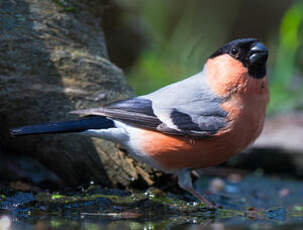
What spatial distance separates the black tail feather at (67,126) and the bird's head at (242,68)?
900 millimetres

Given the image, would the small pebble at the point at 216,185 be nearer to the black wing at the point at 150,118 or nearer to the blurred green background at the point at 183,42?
the black wing at the point at 150,118

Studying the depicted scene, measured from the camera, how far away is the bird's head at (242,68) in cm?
368

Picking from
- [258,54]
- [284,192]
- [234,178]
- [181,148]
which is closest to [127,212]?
[181,148]

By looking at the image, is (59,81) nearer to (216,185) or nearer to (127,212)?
(127,212)

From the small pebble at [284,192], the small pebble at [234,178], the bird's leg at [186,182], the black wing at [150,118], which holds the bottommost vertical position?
the small pebble at [234,178]

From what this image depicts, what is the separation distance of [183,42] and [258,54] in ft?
14.6

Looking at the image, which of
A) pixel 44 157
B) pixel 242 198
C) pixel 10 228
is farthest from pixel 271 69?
pixel 10 228

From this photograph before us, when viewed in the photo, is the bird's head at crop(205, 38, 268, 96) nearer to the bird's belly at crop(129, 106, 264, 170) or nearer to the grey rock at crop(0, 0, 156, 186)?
the bird's belly at crop(129, 106, 264, 170)

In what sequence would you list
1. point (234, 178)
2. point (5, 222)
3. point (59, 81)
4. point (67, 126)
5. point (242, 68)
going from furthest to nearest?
point (234, 178), point (59, 81), point (242, 68), point (67, 126), point (5, 222)

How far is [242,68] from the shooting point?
3.70 meters

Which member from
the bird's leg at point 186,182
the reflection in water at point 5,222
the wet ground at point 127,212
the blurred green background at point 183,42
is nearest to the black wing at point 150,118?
the bird's leg at point 186,182

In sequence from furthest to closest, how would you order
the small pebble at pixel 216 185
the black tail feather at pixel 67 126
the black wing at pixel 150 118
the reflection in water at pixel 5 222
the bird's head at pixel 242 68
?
1. the small pebble at pixel 216 185
2. the bird's head at pixel 242 68
3. the black wing at pixel 150 118
4. the black tail feather at pixel 67 126
5. the reflection in water at pixel 5 222

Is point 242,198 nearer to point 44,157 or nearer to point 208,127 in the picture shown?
point 208,127

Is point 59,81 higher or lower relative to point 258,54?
lower
